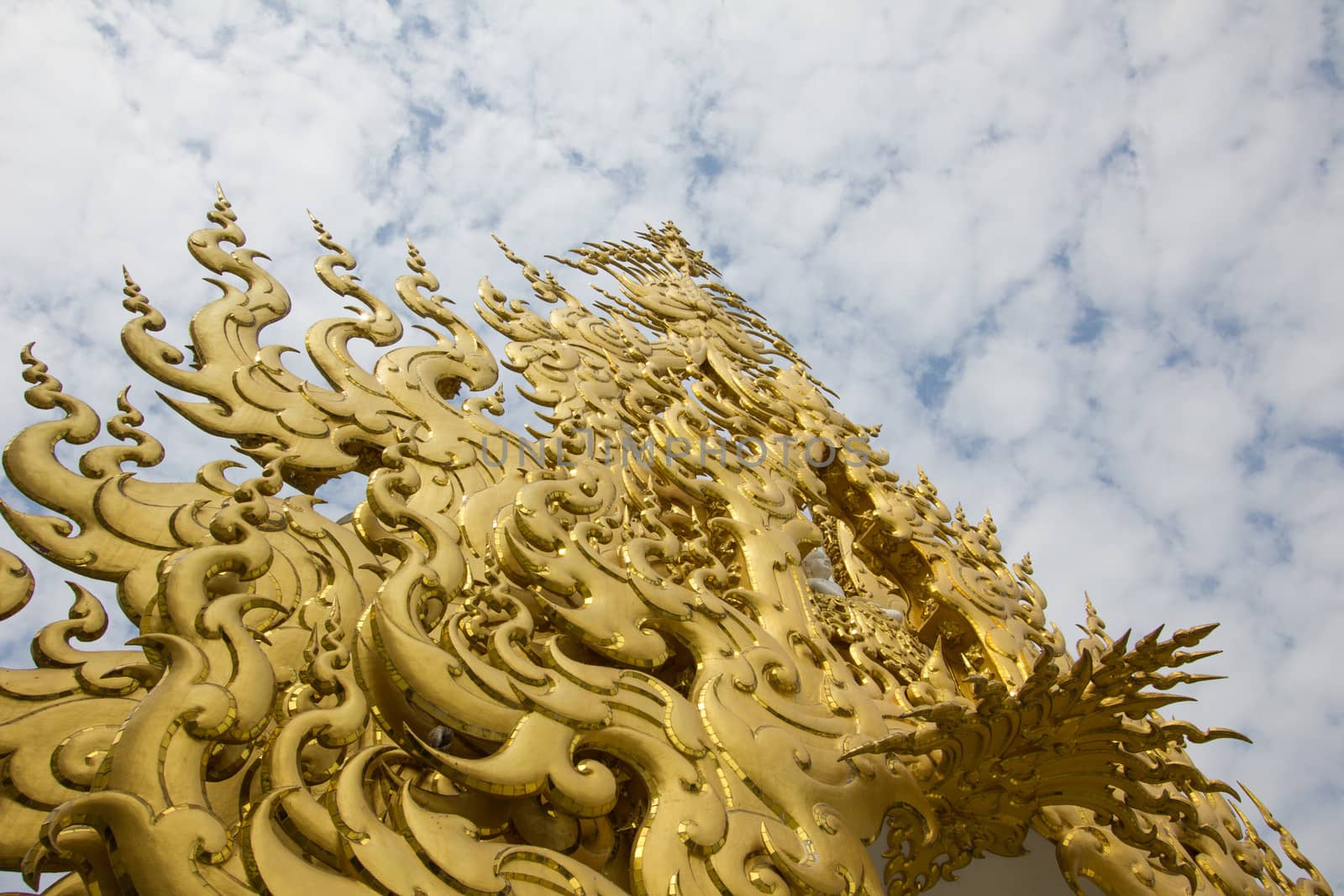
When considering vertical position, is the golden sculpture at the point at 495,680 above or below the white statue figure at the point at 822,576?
below

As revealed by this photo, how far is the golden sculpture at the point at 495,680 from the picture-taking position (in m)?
0.90

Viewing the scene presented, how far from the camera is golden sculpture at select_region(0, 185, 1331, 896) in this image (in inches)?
35.4

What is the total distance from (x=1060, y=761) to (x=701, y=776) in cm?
57

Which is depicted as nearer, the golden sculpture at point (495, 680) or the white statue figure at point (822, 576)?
the golden sculpture at point (495, 680)

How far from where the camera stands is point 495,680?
3.54 ft

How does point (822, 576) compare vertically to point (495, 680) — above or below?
above

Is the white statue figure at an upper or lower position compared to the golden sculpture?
upper

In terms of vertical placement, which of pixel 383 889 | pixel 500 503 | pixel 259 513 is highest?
pixel 500 503

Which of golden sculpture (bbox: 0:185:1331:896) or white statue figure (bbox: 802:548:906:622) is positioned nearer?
golden sculpture (bbox: 0:185:1331:896)

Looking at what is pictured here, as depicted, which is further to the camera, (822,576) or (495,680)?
(822,576)

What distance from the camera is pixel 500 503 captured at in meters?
1.60

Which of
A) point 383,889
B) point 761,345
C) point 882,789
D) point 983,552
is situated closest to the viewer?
point 383,889

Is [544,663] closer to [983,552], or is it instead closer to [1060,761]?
[1060,761]

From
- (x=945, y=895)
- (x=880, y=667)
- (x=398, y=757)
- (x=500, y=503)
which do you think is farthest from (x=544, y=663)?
(x=945, y=895)
